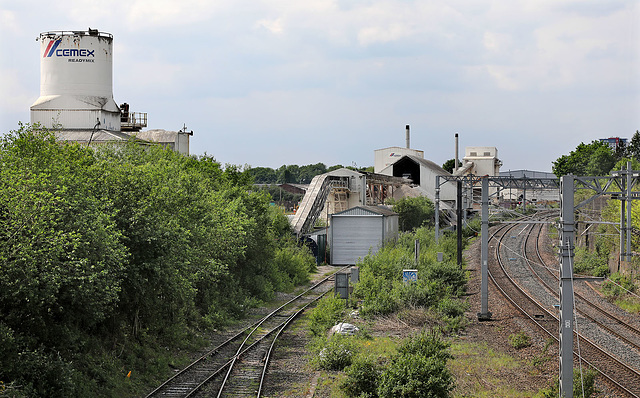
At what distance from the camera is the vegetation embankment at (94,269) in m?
11.8

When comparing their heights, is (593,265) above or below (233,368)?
above

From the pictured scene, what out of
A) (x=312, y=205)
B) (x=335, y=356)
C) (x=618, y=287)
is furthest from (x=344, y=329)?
(x=312, y=205)

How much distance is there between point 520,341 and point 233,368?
8465mm

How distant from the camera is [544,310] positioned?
2455 cm

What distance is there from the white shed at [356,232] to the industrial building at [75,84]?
1600 cm

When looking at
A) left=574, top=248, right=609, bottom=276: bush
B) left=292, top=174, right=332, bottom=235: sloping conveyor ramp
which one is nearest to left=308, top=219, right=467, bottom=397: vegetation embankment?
left=574, top=248, right=609, bottom=276: bush

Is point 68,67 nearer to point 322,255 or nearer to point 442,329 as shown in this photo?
point 322,255

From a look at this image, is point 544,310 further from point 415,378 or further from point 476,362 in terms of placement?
point 415,378

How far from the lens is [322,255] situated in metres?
47.6

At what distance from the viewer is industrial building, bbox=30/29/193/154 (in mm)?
37625

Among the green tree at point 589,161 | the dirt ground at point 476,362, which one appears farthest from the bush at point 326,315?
the green tree at point 589,161

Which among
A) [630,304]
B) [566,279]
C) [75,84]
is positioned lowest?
[630,304]

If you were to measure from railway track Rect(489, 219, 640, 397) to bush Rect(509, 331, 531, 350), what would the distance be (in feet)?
2.96

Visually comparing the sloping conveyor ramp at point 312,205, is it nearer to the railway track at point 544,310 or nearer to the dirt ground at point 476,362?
the railway track at point 544,310
